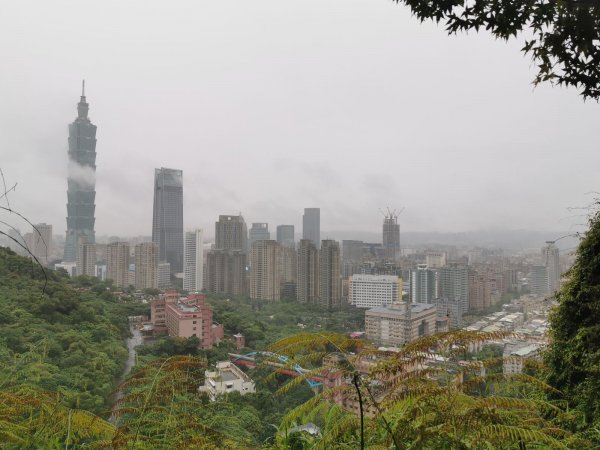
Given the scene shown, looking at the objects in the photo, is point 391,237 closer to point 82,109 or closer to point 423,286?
point 423,286

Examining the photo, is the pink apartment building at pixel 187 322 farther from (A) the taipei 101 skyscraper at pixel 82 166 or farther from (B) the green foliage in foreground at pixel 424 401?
(A) the taipei 101 skyscraper at pixel 82 166

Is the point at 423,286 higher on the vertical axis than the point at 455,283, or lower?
lower

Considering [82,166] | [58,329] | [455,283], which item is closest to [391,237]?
[455,283]

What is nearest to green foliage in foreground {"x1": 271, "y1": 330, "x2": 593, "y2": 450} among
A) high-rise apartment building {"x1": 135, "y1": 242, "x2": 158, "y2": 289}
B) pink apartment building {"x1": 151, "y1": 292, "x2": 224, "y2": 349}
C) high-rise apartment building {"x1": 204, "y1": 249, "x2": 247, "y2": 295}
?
pink apartment building {"x1": 151, "y1": 292, "x2": 224, "y2": 349}

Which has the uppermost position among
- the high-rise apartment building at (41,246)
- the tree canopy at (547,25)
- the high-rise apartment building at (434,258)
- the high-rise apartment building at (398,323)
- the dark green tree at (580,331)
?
the tree canopy at (547,25)

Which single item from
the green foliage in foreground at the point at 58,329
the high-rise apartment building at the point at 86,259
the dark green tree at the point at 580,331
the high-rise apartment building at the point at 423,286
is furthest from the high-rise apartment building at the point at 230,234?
the dark green tree at the point at 580,331

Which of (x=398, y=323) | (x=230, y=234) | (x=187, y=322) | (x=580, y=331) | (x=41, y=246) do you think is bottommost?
(x=398, y=323)

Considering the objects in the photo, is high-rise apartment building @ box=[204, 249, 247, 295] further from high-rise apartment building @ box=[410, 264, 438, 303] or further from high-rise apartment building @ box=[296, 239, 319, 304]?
high-rise apartment building @ box=[410, 264, 438, 303]
